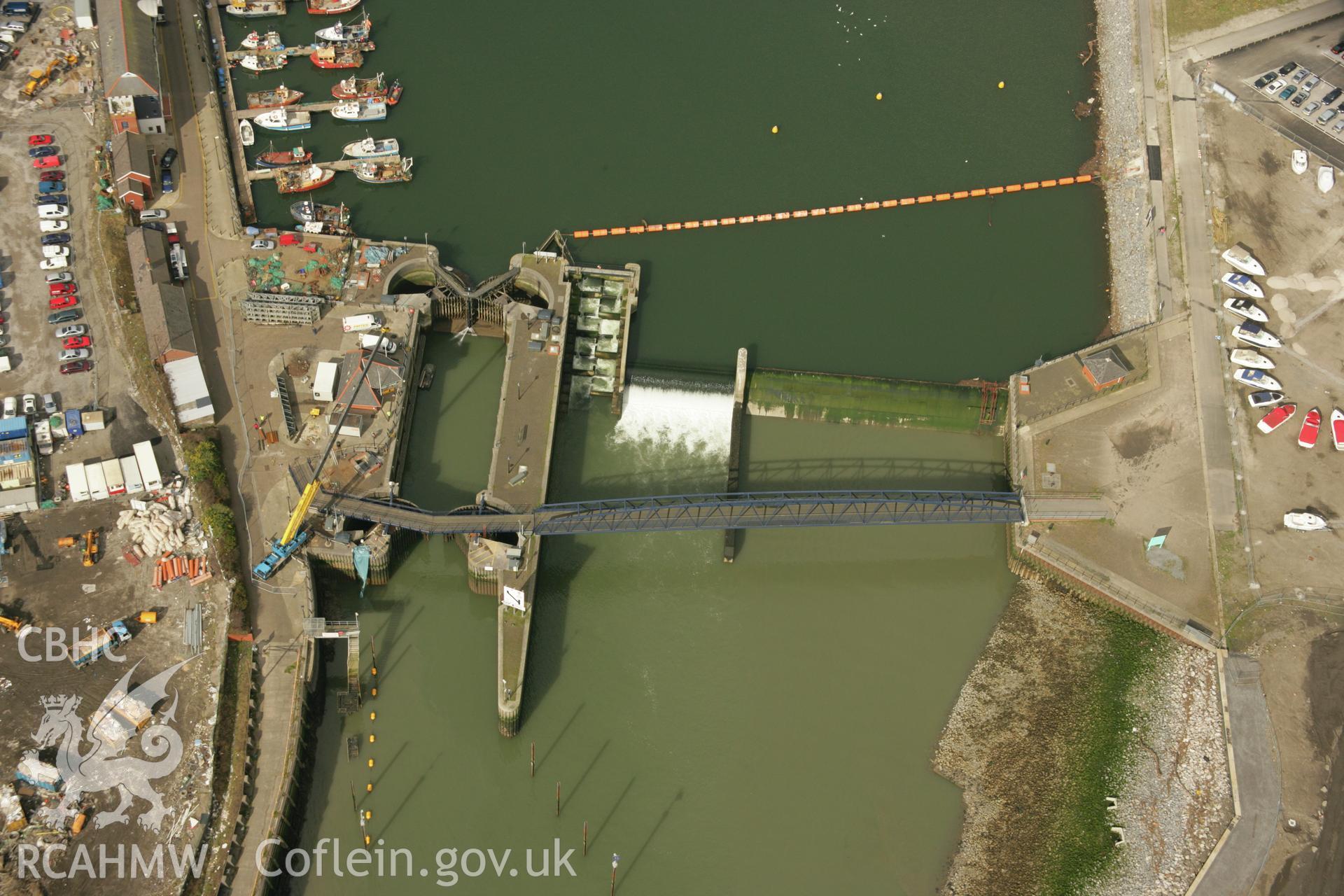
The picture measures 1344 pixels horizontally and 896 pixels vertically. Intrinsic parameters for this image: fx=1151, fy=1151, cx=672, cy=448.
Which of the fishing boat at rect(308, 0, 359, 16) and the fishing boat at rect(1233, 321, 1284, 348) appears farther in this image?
the fishing boat at rect(308, 0, 359, 16)

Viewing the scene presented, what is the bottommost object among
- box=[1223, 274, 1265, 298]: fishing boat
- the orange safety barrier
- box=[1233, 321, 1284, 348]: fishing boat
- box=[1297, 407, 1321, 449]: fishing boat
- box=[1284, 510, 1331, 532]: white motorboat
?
box=[1284, 510, 1331, 532]: white motorboat

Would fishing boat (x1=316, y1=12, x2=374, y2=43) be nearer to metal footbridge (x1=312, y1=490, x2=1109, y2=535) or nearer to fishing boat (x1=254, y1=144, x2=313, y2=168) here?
fishing boat (x1=254, y1=144, x2=313, y2=168)

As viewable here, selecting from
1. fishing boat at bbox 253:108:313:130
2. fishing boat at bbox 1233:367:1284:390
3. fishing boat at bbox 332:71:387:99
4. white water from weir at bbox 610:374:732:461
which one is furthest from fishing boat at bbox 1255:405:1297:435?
fishing boat at bbox 253:108:313:130

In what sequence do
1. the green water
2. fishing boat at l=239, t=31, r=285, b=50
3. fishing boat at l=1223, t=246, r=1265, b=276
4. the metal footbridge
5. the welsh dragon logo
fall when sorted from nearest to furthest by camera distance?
the welsh dragon logo → the green water → the metal footbridge → fishing boat at l=1223, t=246, r=1265, b=276 → fishing boat at l=239, t=31, r=285, b=50

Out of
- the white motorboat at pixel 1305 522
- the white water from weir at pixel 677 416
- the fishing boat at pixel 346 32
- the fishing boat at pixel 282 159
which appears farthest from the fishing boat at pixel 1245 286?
the fishing boat at pixel 346 32

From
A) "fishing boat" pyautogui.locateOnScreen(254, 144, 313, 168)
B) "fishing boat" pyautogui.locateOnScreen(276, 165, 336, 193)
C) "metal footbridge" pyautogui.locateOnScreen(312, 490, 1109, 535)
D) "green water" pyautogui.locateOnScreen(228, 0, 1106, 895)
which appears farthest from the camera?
"fishing boat" pyautogui.locateOnScreen(254, 144, 313, 168)

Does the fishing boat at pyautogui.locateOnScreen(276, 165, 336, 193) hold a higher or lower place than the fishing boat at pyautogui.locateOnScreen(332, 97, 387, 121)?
lower
